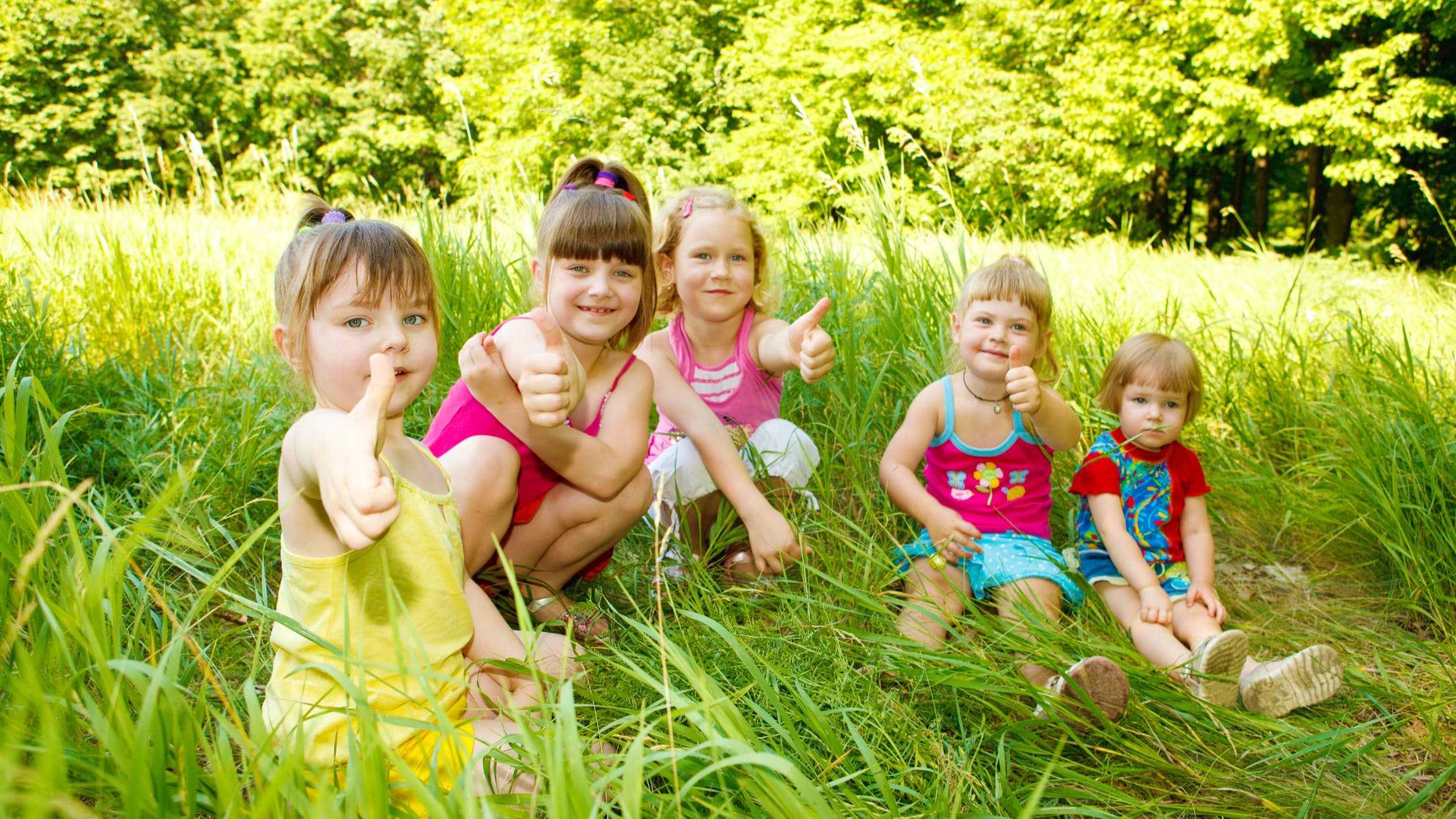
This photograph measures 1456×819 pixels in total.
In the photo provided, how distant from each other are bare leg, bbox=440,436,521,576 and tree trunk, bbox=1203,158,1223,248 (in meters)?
16.1

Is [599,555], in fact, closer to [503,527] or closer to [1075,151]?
[503,527]

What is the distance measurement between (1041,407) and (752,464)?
2.58 feet

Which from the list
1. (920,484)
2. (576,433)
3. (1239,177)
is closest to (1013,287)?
(920,484)

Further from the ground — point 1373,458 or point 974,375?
point 974,375

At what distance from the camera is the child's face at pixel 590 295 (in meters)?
2.03

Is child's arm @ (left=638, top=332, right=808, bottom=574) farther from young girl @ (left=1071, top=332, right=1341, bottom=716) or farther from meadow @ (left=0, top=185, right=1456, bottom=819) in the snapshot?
young girl @ (left=1071, top=332, right=1341, bottom=716)

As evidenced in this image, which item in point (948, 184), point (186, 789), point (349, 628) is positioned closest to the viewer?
point (186, 789)

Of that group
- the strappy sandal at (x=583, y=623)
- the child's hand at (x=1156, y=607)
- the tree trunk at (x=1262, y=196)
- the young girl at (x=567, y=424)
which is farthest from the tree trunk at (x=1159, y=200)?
the strappy sandal at (x=583, y=623)

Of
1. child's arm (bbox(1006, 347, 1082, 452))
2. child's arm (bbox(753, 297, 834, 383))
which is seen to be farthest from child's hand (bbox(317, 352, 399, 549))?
child's arm (bbox(1006, 347, 1082, 452))

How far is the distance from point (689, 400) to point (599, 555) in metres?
0.47

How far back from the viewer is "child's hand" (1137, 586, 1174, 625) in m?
2.06

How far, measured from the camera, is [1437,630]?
2098 millimetres

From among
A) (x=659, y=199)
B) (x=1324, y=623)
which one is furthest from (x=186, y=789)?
(x=659, y=199)

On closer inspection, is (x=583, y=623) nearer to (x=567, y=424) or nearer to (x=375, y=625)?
(x=567, y=424)
